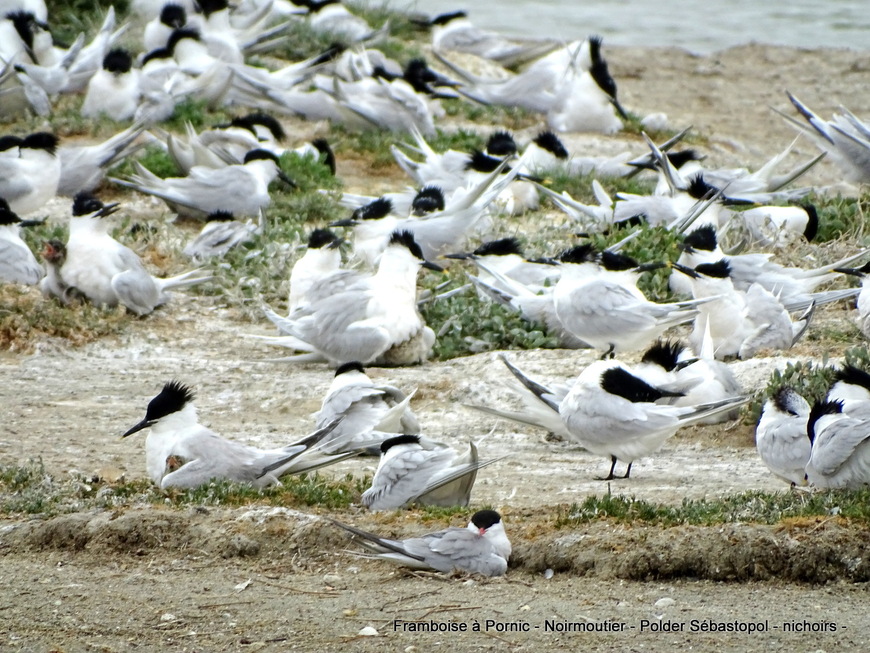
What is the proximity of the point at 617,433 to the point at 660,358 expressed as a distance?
781mm

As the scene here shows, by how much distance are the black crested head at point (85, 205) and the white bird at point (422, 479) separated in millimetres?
3434

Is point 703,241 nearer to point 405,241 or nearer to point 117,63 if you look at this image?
point 405,241

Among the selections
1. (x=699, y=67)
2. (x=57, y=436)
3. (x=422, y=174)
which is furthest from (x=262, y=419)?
(x=699, y=67)

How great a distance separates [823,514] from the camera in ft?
14.5

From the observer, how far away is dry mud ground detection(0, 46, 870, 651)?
370 cm

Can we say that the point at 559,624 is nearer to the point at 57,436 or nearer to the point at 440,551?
the point at 440,551

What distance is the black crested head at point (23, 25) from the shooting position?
12492 mm

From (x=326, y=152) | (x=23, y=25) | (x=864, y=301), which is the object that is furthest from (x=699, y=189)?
(x=23, y=25)

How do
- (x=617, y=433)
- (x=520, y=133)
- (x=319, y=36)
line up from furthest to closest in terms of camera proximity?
(x=319, y=36) → (x=520, y=133) → (x=617, y=433)

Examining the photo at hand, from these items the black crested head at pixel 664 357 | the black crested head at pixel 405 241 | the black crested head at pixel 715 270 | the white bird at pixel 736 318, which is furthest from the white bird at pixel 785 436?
the black crested head at pixel 405 241

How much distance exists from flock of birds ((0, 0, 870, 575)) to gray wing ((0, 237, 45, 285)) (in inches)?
0.5

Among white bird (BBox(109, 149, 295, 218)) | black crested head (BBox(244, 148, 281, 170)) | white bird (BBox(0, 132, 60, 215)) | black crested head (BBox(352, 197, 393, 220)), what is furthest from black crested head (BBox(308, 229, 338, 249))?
white bird (BBox(0, 132, 60, 215))

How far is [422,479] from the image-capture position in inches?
→ 189

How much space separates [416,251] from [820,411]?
2.98 metres
